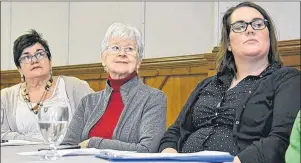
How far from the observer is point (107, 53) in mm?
2367

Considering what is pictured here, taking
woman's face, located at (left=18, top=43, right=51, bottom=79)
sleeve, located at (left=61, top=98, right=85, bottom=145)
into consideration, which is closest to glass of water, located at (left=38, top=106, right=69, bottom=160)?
sleeve, located at (left=61, top=98, right=85, bottom=145)

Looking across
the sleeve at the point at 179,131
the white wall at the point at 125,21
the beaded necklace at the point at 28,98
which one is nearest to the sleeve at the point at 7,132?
the beaded necklace at the point at 28,98

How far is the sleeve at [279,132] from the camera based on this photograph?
1.69m

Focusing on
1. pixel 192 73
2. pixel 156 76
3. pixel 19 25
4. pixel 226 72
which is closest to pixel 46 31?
pixel 19 25

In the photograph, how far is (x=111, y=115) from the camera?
2.29 metres

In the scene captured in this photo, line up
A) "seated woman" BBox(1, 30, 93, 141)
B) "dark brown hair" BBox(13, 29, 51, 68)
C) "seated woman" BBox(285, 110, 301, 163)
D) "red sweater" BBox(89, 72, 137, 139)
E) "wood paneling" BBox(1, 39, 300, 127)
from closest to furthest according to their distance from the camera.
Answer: "seated woman" BBox(285, 110, 301, 163), "red sweater" BBox(89, 72, 137, 139), "seated woman" BBox(1, 30, 93, 141), "dark brown hair" BBox(13, 29, 51, 68), "wood paneling" BBox(1, 39, 300, 127)

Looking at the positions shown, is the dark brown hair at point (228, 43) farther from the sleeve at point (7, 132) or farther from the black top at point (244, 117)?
the sleeve at point (7, 132)

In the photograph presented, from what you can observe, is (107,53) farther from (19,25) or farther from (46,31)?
(19,25)

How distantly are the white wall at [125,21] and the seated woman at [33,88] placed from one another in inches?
47.5

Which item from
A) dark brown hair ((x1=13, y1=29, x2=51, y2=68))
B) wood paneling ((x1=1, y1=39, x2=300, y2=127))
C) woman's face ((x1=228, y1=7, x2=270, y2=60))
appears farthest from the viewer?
wood paneling ((x1=1, y1=39, x2=300, y2=127))

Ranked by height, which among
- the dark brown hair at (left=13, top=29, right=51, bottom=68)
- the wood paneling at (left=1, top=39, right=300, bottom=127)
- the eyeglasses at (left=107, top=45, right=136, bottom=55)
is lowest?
the wood paneling at (left=1, top=39, right=300, bottom=127)

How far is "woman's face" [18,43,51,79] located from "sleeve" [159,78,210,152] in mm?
1211

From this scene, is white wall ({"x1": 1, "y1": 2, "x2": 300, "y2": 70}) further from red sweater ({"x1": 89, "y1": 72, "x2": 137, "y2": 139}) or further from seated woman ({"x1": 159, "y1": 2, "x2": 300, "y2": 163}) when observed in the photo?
red sweater ({"x1": 89, "y1": 72, "x2": 137, "y2": 139})

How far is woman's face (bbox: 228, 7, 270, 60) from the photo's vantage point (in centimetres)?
200
